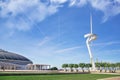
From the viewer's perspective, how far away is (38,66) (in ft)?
464

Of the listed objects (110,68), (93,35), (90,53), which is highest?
(93,35)

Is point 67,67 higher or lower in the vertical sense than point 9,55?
lower

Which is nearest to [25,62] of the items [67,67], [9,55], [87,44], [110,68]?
[9,55]

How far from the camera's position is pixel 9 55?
148 metres

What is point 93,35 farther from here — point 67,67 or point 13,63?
point 13,63

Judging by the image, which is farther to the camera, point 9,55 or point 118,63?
point 9,55

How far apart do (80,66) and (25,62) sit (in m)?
46.7

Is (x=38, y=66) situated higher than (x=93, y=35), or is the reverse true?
(x=93, y=35)

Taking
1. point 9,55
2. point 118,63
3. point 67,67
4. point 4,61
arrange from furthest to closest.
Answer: point 9,55 → point 4,61 → point 67,67 → point 118,63

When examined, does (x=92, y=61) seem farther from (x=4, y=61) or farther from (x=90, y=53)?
(x=4, y=61)

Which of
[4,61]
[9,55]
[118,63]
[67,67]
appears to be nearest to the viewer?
[118,63]

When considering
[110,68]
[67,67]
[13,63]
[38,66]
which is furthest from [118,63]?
[13,63]

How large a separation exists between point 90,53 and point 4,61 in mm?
54878

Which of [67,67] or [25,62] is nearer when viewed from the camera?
[67,67]
